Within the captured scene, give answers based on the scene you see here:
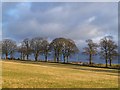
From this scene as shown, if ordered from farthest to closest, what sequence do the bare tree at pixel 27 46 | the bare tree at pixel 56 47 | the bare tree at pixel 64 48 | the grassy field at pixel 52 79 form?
the bare tree at pixel 27 46 < the bare tree at pixel 56 47 < the bare tree at pixel 64 48 < the grassy field at pixel 52 79

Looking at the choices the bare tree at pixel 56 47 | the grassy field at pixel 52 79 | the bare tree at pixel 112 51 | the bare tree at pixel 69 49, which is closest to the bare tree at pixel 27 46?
the bare tree at pixel 56 47

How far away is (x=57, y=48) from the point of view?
104625 millimetres

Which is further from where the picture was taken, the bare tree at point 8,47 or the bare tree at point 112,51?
the bare tree at point 8,47

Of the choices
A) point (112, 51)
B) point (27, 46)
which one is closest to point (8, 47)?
point (27, 46)

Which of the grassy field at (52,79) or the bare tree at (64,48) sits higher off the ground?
the bare tree at (64,48)

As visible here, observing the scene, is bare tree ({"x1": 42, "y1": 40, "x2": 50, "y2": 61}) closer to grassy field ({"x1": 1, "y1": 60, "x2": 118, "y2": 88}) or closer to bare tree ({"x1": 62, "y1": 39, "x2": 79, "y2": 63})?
bare tree ({"x1": 62, "y1": 39, "x2": 79, "y2": 63})

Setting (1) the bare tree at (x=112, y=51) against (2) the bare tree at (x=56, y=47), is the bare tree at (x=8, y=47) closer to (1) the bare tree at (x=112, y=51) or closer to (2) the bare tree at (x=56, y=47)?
(2) the bare tree at (x=56, y=47)

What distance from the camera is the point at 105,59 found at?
8869 centimetres

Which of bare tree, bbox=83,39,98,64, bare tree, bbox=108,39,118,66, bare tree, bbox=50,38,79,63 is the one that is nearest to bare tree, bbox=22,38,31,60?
bare tree, bbox=50,38,79,63

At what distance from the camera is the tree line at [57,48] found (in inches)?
3522

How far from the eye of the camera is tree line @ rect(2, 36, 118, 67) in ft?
293

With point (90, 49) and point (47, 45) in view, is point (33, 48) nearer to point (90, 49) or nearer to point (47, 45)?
point (47, 45)

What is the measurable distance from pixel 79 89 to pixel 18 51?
103956 mm

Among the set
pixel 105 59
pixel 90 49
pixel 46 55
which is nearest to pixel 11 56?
pixel 46 55
